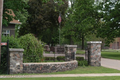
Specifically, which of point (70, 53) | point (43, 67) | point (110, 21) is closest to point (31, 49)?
point (43, 67)

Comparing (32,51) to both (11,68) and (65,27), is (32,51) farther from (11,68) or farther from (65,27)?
(65,27)

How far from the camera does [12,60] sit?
11.1m

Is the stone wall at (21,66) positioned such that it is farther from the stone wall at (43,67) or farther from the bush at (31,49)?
the bush at (31,49)

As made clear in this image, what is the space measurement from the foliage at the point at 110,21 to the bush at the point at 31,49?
15868 millimetres

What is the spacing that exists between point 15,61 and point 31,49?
99.4 inches

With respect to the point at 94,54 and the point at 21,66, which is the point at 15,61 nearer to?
the point at 21,66

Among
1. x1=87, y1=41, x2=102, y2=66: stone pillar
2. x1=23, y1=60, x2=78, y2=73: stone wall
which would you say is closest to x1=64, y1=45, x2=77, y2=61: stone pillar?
x1=87, y1=41, x2=102, y2=66: stone pillar

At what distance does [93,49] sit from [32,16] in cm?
2739

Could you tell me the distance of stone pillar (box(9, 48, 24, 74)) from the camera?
36.3 feet

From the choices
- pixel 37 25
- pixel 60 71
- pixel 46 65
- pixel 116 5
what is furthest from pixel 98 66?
pixel 37 25

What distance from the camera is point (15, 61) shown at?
11.2 metres

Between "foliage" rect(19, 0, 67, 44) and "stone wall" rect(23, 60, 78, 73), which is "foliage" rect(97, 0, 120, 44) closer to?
"foliage" rect(19, 0, 67, 44)

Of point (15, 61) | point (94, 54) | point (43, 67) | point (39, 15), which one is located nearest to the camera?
point (15, 61)

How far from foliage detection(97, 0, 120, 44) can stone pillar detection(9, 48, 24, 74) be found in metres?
18.5
